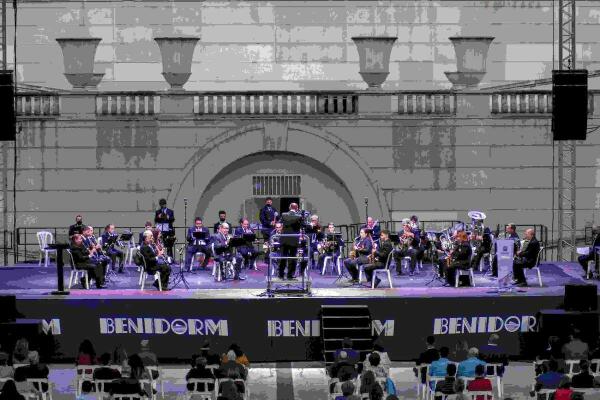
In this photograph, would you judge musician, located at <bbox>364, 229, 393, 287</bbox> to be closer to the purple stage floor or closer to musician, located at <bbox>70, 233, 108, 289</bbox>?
the purple stage floor

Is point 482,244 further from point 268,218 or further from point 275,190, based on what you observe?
point 275,190

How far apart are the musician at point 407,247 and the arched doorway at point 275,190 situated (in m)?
6.16

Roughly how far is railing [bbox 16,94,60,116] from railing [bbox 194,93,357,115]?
3.52 m

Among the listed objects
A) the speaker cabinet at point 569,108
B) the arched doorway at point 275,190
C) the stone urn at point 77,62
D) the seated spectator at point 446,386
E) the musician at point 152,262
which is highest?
the stone urn at point 77,62

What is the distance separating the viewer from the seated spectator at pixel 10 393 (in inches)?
728

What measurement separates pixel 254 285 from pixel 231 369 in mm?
7156

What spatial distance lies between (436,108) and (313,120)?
10.2 ft

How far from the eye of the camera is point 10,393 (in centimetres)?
1858

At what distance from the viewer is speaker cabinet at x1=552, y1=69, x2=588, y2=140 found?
2845 cm

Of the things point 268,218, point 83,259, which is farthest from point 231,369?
point 268,218

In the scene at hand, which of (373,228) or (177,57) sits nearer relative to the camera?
(373,228)

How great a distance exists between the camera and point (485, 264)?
3045 cm

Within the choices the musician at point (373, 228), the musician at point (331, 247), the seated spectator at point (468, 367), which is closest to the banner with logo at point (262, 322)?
the musician at point (373, 228)

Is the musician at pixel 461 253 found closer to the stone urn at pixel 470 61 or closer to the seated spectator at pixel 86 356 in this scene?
the seated spectator at pixel 86 356
